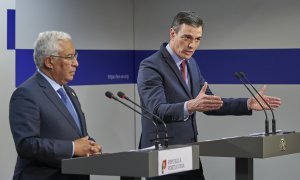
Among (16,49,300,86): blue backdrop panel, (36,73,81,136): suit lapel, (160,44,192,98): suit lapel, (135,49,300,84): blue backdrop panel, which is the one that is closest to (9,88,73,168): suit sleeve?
(36,73,81,136): suit lapel

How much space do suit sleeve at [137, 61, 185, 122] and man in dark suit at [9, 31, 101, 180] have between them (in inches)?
22.2

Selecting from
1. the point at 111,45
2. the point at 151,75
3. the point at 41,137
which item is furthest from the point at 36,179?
the point at 111,45

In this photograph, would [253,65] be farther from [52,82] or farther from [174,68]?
[52,82]

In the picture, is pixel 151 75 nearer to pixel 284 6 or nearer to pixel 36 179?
pixel 36 179

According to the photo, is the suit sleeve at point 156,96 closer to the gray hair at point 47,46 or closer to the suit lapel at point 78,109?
the suit lapel at point 78,109

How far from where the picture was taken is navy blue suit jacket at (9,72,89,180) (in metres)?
3.29

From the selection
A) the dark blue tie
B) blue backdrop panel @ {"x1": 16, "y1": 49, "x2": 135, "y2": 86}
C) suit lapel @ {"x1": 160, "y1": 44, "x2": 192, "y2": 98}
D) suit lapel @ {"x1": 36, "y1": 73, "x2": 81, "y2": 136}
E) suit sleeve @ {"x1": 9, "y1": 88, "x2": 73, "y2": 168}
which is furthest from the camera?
blue backdrop panel @ {"x1": 16, "y1": 49, "x2": 135, "y2": 86}

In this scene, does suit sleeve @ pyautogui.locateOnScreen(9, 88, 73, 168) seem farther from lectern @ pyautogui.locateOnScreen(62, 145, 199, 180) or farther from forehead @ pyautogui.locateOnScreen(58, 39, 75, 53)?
forehead @ pyautogui.locateOnScreen(58, 39, 75, 53)

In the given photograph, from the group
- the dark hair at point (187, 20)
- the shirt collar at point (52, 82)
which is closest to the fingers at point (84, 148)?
the shirt collar at point (52, 82)

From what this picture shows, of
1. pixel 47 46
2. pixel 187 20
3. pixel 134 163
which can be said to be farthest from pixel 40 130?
pixel 187 20

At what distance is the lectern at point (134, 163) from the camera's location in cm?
297

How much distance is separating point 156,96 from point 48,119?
2.82ft

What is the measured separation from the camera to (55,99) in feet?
11.4

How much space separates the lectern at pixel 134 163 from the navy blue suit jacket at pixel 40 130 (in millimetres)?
201
